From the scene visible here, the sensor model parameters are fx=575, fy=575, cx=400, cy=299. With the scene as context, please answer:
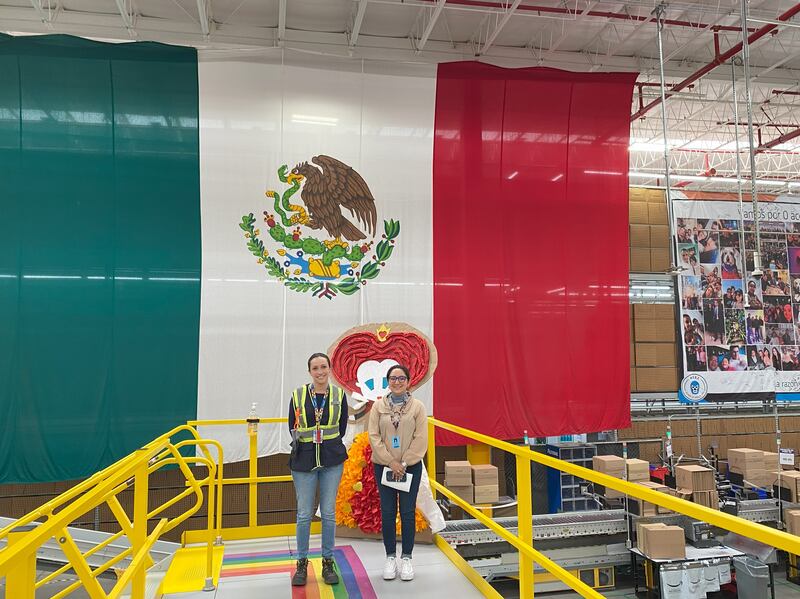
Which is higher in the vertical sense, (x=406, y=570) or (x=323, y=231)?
(x=323, y=231)

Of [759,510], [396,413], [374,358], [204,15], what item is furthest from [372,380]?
[759,510]

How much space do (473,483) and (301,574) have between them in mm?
3866

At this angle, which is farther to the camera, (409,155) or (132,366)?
(409,155)

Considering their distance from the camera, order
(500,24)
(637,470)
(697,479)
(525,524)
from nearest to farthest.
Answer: (525,524), (697,479), (637,470), (500,24)

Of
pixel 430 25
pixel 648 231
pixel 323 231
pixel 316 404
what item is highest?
pixel 430 25

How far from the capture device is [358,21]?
9.48 m

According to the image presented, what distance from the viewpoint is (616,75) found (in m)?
9.35

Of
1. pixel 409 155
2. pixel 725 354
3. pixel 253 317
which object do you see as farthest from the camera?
pixel 725 354

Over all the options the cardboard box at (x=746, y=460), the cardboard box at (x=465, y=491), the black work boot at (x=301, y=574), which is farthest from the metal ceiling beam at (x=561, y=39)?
the black work boot at (x=301, y=574)

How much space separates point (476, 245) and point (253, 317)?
3477 mm

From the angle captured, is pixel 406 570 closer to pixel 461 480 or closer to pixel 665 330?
pixel 461 480

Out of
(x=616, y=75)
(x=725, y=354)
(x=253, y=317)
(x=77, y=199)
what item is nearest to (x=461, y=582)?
(x=253, y=317)

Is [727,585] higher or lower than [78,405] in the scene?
lower

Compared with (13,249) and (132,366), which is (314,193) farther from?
(13,249)
